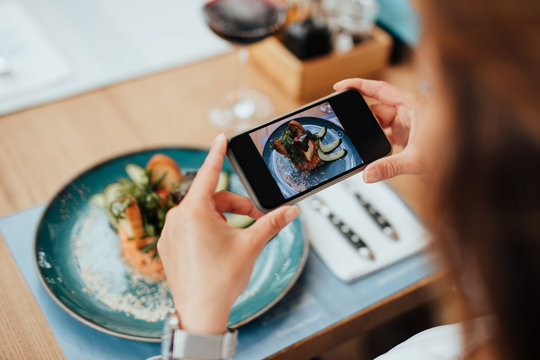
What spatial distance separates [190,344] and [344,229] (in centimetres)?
37

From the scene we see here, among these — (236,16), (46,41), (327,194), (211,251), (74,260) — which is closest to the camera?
(211,251)

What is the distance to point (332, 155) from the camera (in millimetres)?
670

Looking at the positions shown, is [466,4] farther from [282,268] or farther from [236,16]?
[236,16]

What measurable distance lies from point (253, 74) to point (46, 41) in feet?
1.66

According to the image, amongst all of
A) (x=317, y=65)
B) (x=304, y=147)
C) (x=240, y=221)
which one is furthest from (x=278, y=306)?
(x=317, y=65)

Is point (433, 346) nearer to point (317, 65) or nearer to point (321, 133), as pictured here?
point (321, 133)

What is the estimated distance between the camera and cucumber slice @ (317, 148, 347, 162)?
26.2 inches

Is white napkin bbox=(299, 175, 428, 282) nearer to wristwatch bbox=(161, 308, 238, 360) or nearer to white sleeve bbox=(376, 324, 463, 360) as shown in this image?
white sleeve bbox=(376, 324, 463, 360)

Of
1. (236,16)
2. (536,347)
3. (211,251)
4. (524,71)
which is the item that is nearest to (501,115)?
(524,71)

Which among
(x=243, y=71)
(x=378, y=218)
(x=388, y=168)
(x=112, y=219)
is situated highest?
(x=243, y=71)

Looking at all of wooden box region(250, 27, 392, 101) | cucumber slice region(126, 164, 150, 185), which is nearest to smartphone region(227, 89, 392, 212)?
cucumber slice region(126, 164, 150, 185)

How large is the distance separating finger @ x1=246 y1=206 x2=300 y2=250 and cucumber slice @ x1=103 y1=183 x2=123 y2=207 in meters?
0.30

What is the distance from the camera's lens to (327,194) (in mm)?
878

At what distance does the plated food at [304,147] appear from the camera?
653 millimetres
